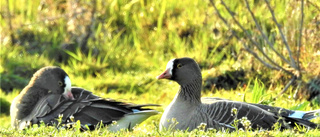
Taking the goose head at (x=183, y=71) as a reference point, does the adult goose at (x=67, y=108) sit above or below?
below

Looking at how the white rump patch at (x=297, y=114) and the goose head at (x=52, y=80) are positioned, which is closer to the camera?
the white rump patch at (x=297, y=114)

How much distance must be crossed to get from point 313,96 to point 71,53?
4541mm

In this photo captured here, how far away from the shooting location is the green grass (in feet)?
30.0

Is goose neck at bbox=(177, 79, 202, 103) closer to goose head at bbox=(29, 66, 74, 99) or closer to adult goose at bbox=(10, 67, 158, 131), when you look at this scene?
adult goose at bbox=(10, 67, 158, 131)

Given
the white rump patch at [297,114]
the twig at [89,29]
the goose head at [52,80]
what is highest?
the twig at [89,29]

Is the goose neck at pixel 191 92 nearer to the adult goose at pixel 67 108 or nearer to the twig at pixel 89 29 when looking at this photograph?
the adult goose at pixel 67 108

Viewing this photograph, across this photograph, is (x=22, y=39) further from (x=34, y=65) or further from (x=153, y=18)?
(x=153, y=18)

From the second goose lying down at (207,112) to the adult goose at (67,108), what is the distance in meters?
0.40

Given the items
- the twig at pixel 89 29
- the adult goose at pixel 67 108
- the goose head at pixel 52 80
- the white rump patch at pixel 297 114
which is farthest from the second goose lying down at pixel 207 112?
the twig at pixel 89 29

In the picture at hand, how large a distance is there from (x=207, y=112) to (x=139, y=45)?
5303 millimetres

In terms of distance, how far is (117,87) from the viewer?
10.2 metres

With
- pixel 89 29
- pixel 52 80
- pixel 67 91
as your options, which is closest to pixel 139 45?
pixel 89 29

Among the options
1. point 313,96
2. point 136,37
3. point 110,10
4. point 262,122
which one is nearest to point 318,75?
point 313,96

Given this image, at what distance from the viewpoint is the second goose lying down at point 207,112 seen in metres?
6.30
